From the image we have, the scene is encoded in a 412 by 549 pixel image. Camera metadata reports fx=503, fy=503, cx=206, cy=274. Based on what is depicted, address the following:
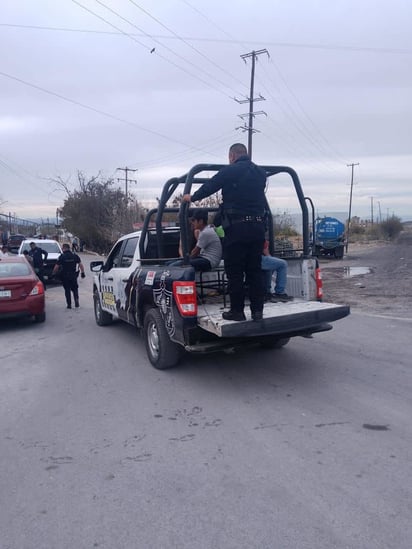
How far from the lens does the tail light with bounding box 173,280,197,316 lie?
553cm

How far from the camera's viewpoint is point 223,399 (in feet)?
17.4

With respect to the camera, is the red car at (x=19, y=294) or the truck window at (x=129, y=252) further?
the red car at (x=19, y=294)

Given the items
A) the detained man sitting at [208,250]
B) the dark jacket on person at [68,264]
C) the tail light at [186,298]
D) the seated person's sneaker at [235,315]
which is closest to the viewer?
the seated person's sneaker at [235,315]

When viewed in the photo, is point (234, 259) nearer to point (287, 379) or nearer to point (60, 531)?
point (287, 379)

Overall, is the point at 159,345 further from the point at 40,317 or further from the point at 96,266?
the point at 40,317

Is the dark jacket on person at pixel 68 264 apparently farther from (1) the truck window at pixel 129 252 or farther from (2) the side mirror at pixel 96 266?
(1) the truck window at pixel 129 252

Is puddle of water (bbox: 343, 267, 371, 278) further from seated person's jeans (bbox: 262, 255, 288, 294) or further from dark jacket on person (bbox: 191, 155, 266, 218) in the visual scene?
dark jacket on person (bbox: 191, 155, 266, 218)

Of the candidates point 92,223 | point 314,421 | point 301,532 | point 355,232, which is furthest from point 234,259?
point 355,232

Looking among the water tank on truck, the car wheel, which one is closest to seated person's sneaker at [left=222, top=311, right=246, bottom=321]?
the car wheel

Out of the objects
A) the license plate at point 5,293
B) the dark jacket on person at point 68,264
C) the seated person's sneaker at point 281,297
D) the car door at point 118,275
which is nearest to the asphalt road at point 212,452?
the seated person's sneaker at point 281,297

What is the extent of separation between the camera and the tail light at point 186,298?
218 inches

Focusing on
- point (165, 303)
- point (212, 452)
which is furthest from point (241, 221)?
point (212, 452)

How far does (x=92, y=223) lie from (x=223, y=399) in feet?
137

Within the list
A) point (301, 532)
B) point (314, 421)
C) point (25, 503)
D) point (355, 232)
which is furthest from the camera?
point (355, 232)
